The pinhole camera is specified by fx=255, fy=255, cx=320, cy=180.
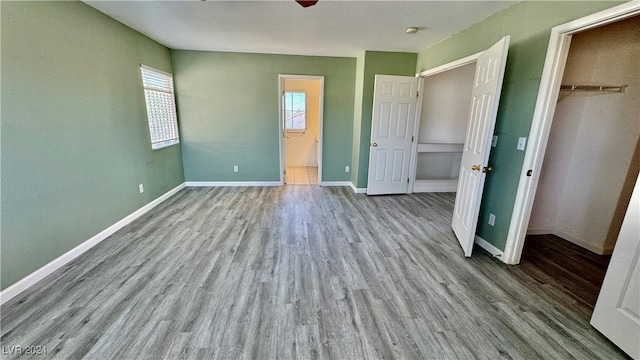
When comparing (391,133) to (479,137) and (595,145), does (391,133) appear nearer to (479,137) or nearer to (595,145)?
(479,137)

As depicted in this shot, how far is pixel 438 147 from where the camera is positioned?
4.80 metres

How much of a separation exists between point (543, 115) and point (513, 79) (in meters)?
0.52

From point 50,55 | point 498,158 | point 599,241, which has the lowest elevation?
point 599,241

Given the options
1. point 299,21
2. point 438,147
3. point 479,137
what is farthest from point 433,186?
point 299,21

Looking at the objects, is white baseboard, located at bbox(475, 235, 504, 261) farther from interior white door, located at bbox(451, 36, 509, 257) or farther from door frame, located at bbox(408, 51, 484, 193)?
door frame, located at bbox(408, 51, 484, 193)

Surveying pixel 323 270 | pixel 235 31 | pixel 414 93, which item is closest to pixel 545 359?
pixel 323 270

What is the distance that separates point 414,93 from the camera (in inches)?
171

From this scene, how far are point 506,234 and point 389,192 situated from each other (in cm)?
229

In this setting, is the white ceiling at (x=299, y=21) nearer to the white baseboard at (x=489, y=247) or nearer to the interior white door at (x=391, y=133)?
the interior white door at (x=391, y=133)

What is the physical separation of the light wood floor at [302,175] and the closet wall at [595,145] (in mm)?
3812

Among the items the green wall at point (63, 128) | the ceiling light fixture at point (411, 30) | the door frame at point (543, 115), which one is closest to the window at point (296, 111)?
the green wall at point (63, 128)

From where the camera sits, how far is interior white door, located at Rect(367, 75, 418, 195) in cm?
428

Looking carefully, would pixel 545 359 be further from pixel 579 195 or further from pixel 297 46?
pixel 297 46

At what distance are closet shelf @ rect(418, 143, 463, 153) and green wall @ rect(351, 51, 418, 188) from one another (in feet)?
3.40
